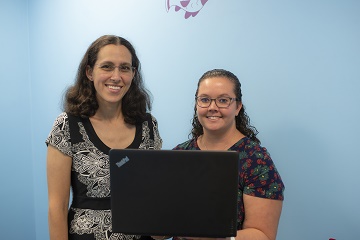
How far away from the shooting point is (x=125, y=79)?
1.31 m

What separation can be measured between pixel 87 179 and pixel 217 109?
0.54 m

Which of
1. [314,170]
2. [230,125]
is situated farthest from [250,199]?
[314,170]

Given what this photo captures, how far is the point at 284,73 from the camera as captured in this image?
1.51 metres

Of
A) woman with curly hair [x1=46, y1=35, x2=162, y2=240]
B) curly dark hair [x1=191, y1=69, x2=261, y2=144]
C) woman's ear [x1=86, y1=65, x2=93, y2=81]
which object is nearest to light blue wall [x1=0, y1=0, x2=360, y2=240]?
curly dark hair [x1=191, y1=69, x2=261, y2=144]

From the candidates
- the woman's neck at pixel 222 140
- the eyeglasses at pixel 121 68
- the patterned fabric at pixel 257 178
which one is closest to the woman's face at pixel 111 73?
the eyeglasses at pixel 121 68

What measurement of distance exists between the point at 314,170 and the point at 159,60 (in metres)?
1.02

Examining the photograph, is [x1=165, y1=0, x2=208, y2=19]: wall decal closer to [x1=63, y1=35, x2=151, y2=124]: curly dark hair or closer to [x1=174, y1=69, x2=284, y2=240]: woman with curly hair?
[x1=63, y1=35, x2=151, y2=124]: curly dark hair

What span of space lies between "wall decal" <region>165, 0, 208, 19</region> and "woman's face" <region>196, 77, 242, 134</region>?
660 mm

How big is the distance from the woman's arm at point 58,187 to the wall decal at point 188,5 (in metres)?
1.01

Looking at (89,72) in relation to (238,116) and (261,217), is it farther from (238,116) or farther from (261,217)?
(261,217)

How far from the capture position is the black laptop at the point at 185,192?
0.86m

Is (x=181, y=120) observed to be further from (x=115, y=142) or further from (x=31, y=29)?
(x=31, y=29)

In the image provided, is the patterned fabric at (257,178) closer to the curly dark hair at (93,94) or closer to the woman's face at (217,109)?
the woman's face at (217,109)

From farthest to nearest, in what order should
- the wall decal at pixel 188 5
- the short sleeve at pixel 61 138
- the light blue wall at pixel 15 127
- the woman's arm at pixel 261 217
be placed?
1. the light blue wall at pixel 15 127
2. the wall decal at pixel 188 5
3. the short sleeve at pixel 61 138
4. the woman's arm at pixel 261 217
